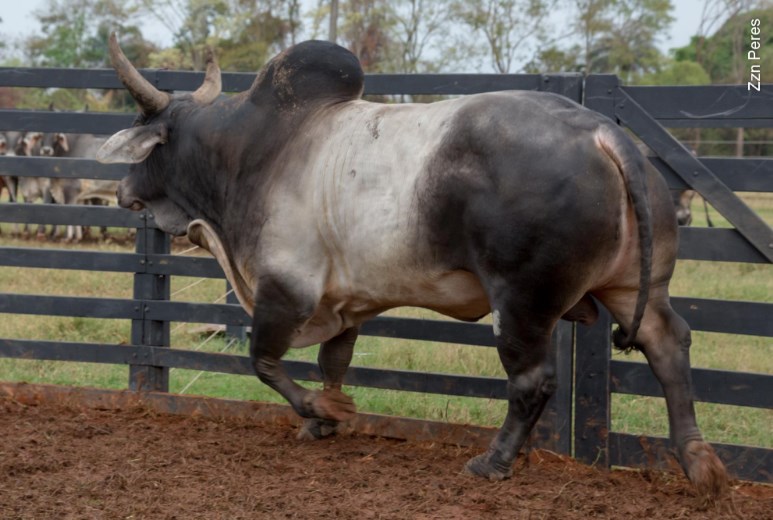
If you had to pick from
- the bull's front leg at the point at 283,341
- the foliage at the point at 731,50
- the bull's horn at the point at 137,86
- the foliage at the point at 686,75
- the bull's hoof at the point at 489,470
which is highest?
the foliage at the point at 731,50

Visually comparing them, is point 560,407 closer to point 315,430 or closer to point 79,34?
point 315,430

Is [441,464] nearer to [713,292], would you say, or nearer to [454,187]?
[454,187]

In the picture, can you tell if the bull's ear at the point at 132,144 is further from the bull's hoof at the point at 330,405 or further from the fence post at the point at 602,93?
the fence post at the point at 602,93

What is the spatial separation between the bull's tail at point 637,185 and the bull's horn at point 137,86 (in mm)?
2547

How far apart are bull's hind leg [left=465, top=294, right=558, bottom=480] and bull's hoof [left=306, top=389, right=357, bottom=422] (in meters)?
0.74

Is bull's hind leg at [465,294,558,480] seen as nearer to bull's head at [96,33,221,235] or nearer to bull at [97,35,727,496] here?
bull at [97,35,727,496]

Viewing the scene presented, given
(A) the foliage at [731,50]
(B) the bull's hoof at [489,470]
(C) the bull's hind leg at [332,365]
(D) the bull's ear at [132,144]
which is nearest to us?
(B) the bull's hoof at [489,470]

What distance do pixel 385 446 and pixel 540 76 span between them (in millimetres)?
2159

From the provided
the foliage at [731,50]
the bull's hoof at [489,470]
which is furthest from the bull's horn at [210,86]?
the foliage at [731,50]

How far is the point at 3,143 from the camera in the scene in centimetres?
1761

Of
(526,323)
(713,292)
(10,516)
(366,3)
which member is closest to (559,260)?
(526,323)

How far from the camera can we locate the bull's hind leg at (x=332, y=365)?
18.2 feet

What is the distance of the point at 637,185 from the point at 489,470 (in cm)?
153

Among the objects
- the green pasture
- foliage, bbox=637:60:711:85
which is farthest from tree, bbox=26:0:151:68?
the green pasture
